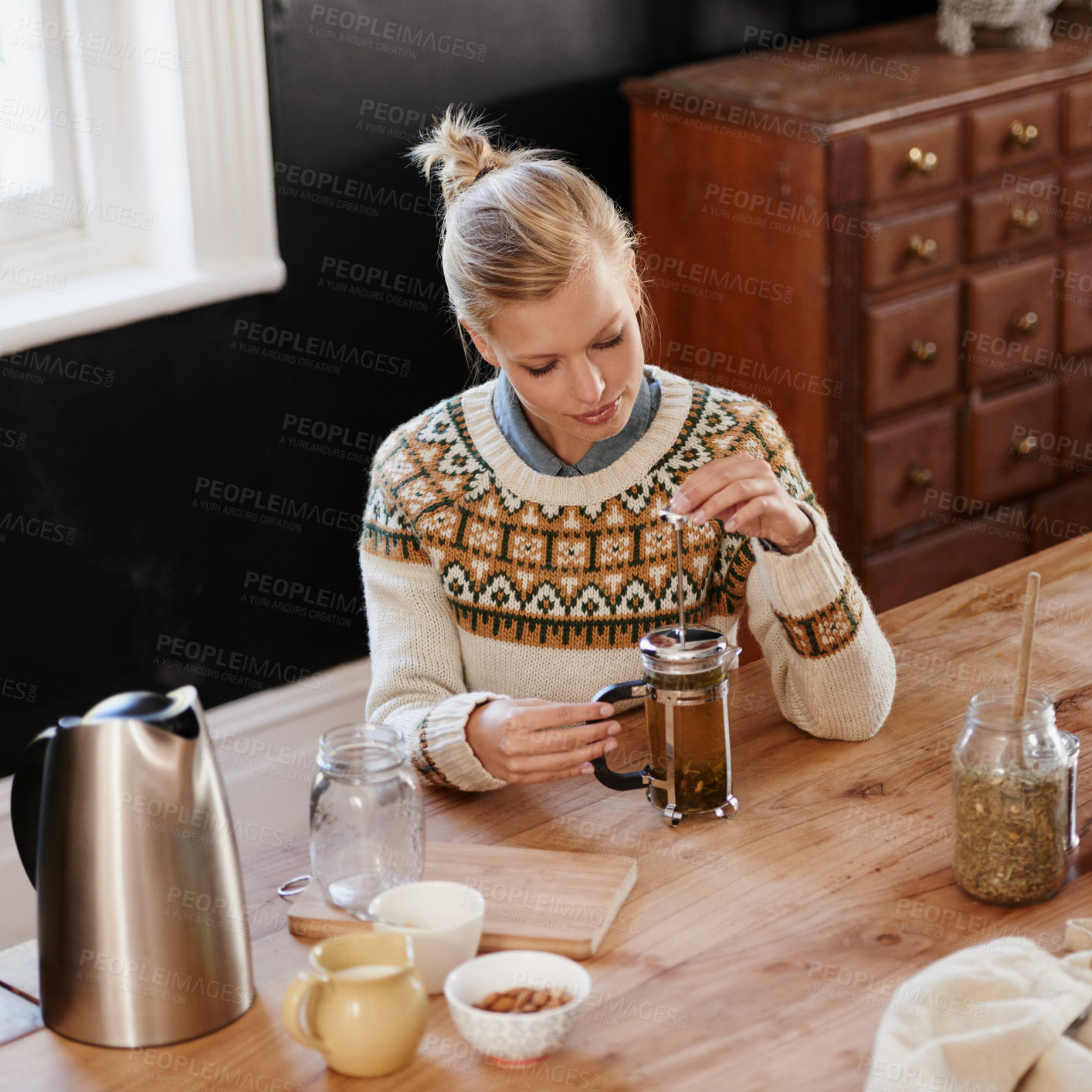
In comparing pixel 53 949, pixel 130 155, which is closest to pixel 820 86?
pixel 130 155

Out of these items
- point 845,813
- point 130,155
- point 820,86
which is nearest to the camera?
point 845,813

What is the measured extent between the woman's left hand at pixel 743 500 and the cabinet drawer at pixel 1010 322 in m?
1.77

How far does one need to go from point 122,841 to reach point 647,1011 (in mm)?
391

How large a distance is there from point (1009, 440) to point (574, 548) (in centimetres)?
186

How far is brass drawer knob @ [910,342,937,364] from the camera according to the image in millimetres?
3002

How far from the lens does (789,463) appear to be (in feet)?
5.59

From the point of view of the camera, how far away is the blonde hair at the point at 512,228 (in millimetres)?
1574

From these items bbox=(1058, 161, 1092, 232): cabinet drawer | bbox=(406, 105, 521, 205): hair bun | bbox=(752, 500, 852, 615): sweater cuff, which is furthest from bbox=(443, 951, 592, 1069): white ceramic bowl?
bbox=(1058, 161, 1092, 232): cabinet drawer

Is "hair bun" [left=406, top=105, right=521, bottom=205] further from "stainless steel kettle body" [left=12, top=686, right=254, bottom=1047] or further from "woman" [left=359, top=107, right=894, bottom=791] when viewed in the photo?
"stainless steel kettle body" [left=12, top=686, right=254, bottom=1047]

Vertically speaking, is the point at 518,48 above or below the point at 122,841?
above

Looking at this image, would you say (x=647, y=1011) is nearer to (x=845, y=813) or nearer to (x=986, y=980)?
(x=986, y=980)

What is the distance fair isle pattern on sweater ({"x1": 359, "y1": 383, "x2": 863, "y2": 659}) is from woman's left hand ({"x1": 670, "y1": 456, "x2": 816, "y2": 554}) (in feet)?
0.55

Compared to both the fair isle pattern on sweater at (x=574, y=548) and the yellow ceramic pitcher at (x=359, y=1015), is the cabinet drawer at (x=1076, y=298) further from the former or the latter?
the yellow ceramic pitcher at (x=359, y=1015)

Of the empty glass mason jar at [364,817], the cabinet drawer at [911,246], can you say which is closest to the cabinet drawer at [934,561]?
the cabinet drawer at [911,246]
